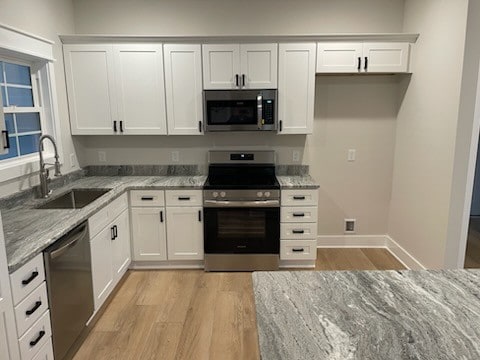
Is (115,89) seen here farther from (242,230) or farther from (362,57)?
(362,57)

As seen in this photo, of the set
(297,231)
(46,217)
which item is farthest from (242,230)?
(46,217)

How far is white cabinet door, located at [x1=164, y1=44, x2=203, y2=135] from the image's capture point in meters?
3.36

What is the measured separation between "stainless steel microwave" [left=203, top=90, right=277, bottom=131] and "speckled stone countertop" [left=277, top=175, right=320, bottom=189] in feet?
1.79

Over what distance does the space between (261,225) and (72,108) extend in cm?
219

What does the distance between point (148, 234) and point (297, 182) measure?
156cm

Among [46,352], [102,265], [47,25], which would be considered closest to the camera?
[46,352]

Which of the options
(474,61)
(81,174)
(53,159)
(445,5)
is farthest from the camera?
(81,174)

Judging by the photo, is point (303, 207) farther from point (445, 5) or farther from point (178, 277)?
point (445, 5)

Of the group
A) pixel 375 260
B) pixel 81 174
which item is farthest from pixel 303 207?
pixel 81 174

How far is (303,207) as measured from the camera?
11.0 ft

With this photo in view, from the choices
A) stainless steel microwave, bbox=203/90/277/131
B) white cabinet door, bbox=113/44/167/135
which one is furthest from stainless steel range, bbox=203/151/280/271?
white cabinet door, bbox=113/44/167/135

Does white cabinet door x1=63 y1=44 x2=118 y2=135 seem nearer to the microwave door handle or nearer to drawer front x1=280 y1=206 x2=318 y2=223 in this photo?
the microwave door handle

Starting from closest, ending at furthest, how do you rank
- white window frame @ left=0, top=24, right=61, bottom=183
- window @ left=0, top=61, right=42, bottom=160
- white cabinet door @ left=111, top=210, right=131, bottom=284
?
white window frame @ left=0, top=24, right=61, bottom=183 → window @ left=0, top=61, right=42, bottom=160 → white cabinet door @ left=111, top=210, right=131, bottom=284

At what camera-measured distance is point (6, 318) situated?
1.58 metres
